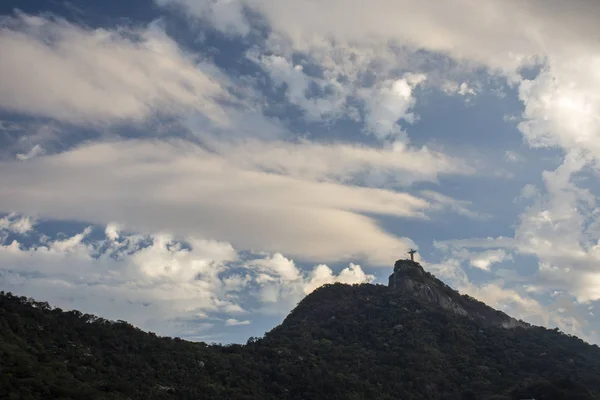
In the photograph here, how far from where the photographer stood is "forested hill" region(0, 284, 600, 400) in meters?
95.0

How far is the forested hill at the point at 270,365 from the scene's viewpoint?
95.0 metres

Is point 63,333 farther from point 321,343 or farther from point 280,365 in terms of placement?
point 321,343

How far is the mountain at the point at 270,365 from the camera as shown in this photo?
9500 cm

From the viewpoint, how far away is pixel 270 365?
149875 mm

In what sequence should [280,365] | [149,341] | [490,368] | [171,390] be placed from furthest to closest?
[490,368] → [280,365] → [149,341] → [171,390]

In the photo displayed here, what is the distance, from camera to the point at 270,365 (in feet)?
492

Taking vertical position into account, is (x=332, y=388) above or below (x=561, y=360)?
below

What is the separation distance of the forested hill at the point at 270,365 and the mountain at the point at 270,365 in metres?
0.32

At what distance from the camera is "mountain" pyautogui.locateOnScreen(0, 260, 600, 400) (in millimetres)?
95000

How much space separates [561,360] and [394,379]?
77.1 meters

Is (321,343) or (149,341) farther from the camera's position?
(321,343)

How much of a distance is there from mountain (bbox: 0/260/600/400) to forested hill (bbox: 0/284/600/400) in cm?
32

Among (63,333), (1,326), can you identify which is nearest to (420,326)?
(63,333)

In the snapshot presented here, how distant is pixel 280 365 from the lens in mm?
149375
